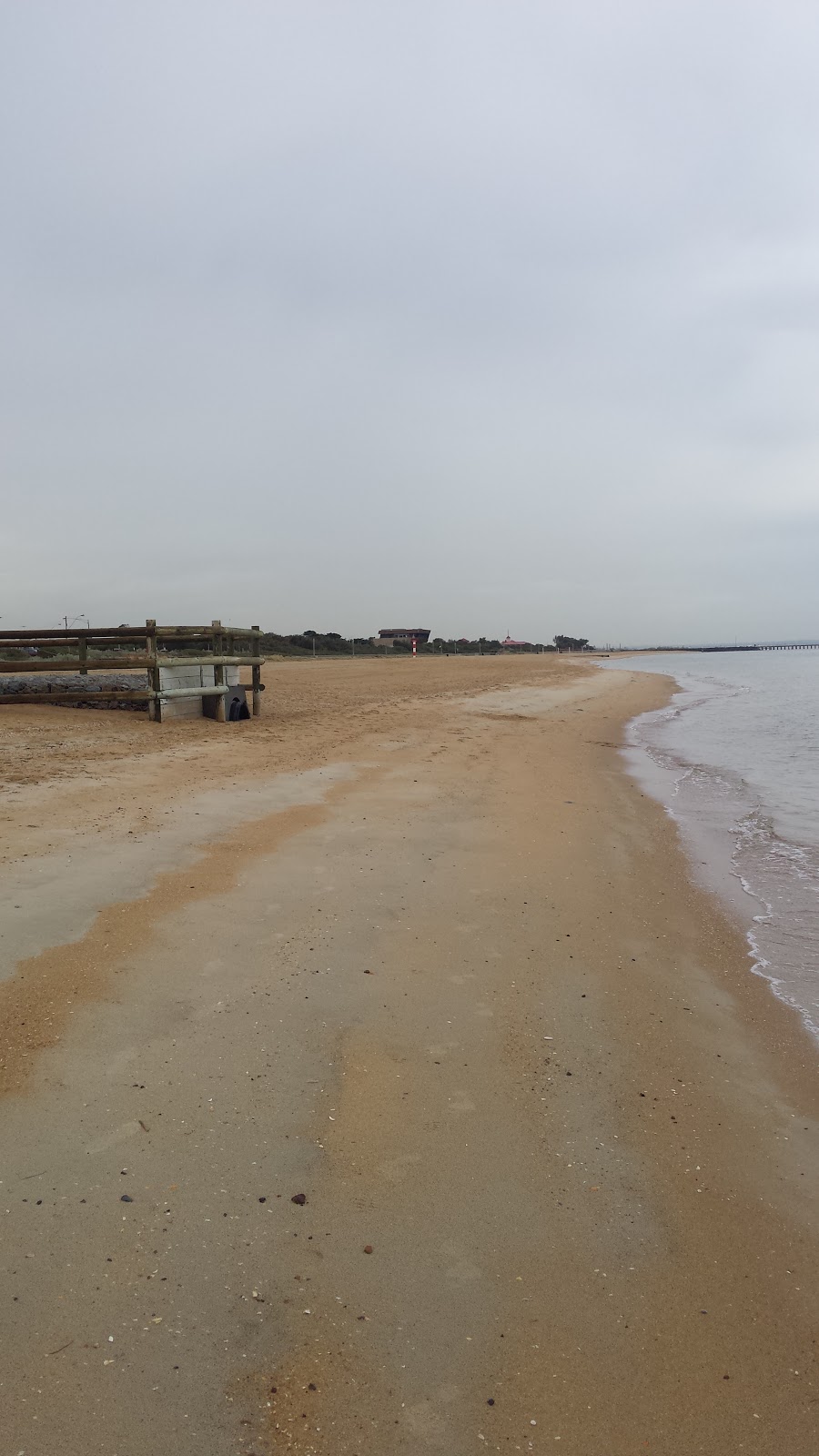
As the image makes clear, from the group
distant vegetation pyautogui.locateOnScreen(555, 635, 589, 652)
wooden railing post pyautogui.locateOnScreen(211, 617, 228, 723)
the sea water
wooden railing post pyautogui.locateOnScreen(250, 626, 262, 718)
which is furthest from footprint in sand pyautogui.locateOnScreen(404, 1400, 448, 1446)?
distant vegetation pyautogui.locateOnScreen(555, 635, 589, 652)

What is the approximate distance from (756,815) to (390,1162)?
7313mm

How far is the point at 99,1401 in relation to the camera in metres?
1.83

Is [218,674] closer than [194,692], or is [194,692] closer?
[194,692]

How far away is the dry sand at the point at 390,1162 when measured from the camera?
6.23ft

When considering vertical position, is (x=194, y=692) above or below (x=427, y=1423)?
above

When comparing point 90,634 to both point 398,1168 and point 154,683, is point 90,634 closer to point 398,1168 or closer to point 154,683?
point 154,683

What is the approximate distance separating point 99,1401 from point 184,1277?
1.22 feet

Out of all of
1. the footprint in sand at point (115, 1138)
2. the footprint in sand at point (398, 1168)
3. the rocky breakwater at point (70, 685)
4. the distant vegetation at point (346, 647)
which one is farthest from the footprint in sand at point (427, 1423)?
the distant vegetation at point (346, 647)

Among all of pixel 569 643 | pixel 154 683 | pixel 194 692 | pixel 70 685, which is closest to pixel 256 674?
pixel 194 692

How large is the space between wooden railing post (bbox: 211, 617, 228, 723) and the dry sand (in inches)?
331

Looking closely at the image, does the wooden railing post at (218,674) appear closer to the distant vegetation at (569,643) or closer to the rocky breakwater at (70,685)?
the rocky breakwater at (70,685)

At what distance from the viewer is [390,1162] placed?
2.71 metres

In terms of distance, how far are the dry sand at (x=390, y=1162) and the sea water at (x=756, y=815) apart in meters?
0.29

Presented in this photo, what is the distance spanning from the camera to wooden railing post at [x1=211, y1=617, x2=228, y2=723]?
553 inches
